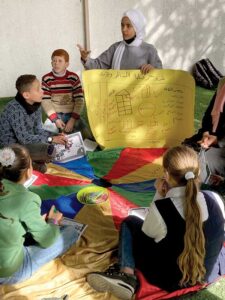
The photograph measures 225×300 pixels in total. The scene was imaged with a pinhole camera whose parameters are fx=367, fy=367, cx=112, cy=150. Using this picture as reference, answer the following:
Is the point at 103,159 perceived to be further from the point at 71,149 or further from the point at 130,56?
the point at 130,56

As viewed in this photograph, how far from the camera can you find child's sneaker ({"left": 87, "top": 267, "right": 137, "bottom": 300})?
2.13 m

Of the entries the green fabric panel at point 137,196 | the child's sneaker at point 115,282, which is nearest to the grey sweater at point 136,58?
the green fabric panel at point 137,196

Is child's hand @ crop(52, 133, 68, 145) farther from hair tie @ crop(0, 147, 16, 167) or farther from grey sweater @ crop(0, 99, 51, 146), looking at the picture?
hair tie @ crop(0, 147, 16, 167)

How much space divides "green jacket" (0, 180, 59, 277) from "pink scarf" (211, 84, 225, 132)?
5.99 feet

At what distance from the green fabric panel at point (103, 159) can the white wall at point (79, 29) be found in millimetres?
2716

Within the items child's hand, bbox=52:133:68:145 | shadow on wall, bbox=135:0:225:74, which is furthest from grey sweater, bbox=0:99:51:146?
shadow on wall, bbox=135:0:225:74

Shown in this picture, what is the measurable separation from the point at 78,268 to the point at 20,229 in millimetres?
545

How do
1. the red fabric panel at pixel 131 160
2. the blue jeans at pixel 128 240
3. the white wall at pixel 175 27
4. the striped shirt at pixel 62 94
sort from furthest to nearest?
the white wall at pixel 175 27 < the striped shirt at pixel 62 94 < the red fabric panel at pixel 131 160 < the blue jeans at pixel 128 240

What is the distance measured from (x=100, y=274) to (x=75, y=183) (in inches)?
48.1

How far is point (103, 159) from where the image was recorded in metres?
3.76

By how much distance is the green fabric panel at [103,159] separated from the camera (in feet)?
11.8

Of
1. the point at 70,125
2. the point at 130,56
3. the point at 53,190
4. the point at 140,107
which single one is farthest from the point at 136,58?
the point at 53,190

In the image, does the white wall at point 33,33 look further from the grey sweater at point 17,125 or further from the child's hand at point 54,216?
the child's hand at point 54,216

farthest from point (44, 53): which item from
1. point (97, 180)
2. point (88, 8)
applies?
point (97, 180)
